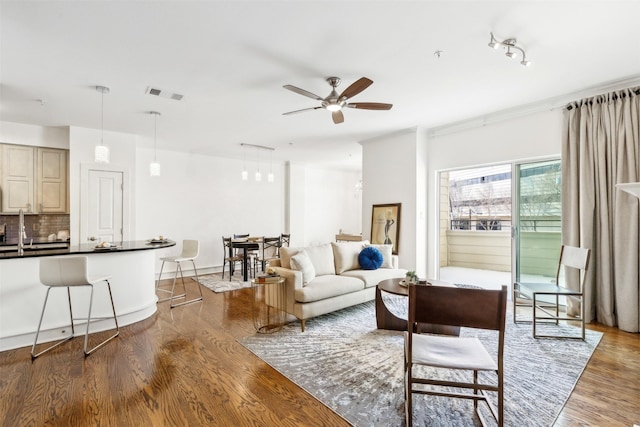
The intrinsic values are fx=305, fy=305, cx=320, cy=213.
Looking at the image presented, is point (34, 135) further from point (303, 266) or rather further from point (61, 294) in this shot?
point (303, 266)

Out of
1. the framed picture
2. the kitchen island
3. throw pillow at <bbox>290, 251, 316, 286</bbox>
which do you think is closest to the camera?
the kitchen island

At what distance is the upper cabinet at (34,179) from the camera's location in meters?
4.66

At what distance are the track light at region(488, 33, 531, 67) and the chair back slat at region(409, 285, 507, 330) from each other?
7.13 ft

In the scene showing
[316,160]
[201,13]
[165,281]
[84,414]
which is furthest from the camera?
[316,160]

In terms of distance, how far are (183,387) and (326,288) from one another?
5.85ft

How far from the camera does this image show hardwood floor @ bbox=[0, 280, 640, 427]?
1960 mm

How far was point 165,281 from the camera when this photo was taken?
6102mm

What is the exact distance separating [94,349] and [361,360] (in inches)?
102

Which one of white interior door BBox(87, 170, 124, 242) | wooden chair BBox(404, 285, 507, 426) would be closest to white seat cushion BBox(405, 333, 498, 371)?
wooden chair BBox(404, 285, 507, 426)

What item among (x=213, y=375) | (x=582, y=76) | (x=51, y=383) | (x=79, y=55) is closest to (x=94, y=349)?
(x=51, y=383)

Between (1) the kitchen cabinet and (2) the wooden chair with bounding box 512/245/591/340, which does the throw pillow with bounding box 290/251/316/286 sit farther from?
(1) the kitchen cabinet

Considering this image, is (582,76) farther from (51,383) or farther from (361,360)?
(51,383)

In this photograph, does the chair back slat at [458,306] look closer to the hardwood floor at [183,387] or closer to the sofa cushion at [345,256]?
the hardwood floor at [183,387]

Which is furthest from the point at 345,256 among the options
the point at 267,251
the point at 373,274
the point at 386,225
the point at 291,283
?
the point at 267,251
